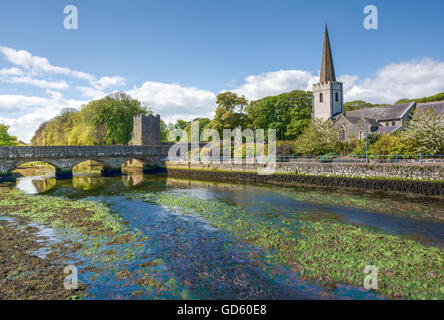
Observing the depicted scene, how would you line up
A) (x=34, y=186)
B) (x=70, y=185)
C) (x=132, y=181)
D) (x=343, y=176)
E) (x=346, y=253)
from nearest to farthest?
(x=346, y=253)
(x=343, y=176)
(x=34, y=186)
(x=70, y=185)
(x=132, y=181)

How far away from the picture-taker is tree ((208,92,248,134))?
166 feet

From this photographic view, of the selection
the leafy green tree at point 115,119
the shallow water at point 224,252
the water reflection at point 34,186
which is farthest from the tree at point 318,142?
the leafy green tree at point 115,119

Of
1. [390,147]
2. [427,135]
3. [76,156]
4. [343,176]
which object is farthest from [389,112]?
[76,156]

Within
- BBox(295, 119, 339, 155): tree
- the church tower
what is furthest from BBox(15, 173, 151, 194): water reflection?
the church tower

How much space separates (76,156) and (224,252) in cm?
3406

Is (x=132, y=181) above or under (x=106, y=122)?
under

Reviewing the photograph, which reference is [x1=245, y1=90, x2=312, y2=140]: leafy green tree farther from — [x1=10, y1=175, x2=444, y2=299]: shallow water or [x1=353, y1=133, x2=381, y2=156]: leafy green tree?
[x1=10, y1=175, x2=444, y2=299]: shallow water

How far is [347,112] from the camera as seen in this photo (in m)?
50.4

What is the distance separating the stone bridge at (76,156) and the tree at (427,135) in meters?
33.5

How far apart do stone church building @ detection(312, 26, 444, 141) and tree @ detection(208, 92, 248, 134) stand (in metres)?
14.5

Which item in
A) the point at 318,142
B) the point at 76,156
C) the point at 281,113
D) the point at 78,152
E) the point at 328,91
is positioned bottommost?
the point at 76,156

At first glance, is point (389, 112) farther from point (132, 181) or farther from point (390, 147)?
point (132, 181)
